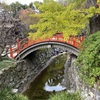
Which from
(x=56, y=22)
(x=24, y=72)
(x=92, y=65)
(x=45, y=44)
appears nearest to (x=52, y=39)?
(x=45, y=44)

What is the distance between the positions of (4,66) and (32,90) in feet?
8.60

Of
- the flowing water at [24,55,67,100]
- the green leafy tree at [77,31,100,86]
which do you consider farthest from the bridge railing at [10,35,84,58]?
the green leafy tree at [77,31,100,86]

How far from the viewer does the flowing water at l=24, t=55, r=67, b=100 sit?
12922 millimetres

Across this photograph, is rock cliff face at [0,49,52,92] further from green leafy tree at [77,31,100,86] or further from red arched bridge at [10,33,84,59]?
green leafy tree at [77,31,100,86]

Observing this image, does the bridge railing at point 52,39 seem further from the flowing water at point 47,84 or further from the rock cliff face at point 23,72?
the flowing water at point 47,84

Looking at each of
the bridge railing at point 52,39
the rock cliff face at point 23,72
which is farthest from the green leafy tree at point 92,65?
the bridge railing at point 52,39

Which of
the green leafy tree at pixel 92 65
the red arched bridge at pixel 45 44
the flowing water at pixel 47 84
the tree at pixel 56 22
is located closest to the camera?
the tree at pixel 56 22

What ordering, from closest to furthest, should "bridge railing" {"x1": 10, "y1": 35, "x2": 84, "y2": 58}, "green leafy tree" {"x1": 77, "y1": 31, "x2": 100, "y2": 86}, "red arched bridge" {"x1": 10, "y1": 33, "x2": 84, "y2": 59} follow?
"green leafy tree" {"x1": 77, "y1": 31, "x2": 100, "y2": 86}
"bridge railing" {"x1": 10, "y1": 35, "x2": 84, "y2": 58}
"red arched bridge" {"x1": 10, "y1": 33, "x2": 84, "y2": 59}

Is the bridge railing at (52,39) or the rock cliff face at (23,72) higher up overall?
the bridge railing at (52,39)

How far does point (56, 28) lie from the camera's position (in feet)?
25.4

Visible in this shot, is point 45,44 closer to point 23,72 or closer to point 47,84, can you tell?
point 23,72

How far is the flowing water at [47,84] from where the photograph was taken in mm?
12922

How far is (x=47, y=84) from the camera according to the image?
583 inches

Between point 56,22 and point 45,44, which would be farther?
point 45,44
